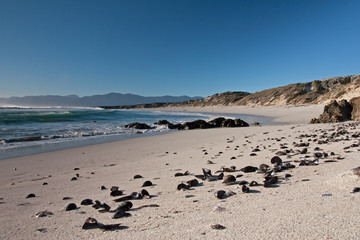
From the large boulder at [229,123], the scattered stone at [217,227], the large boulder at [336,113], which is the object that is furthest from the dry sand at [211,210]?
the large boulder at [229,123]

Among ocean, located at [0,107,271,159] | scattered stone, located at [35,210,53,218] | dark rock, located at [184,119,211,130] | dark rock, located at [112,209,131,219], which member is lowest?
ocean, located at [0,107,271,159]

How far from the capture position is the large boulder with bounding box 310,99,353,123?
15555mm

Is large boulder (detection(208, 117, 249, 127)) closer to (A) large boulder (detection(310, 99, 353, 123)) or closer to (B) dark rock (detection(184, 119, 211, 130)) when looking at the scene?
(B) dark rock (detection(184, 119, 211, 130))

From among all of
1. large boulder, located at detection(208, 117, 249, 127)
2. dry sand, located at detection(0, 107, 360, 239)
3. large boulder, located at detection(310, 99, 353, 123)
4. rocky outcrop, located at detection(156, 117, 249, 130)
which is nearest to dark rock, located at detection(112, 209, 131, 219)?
dry sand, located at detection(0, 107, 360, 239)

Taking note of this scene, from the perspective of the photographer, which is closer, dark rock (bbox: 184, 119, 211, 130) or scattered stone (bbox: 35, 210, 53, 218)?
scattered stone (bbox: 35, 210, 53, 218)

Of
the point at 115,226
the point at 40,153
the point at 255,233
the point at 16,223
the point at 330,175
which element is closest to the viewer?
the point at 255,233

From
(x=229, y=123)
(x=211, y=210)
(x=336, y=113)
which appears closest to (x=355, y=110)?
(x=336, y=113)

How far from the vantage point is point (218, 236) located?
173cm

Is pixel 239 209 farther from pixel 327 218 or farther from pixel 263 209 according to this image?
pixel 327 218

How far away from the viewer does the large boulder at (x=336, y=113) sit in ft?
51.0

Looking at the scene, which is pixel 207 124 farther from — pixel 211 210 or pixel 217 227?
pixel 217 227

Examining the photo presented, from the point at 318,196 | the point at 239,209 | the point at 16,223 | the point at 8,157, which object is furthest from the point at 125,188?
the point at 8,157

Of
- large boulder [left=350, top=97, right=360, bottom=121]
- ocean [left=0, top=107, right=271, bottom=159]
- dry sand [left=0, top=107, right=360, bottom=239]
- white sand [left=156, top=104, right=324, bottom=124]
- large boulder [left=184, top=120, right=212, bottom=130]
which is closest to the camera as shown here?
dry sand [left=0, top=107, right=360, bottom=239]

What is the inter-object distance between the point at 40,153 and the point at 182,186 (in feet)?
25.6
